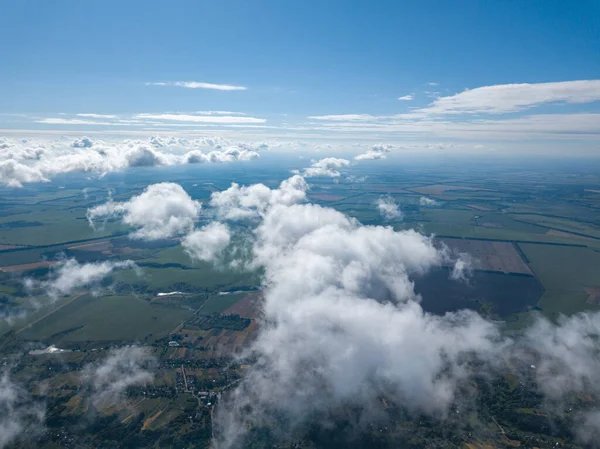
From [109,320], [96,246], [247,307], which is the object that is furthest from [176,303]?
[96,246]

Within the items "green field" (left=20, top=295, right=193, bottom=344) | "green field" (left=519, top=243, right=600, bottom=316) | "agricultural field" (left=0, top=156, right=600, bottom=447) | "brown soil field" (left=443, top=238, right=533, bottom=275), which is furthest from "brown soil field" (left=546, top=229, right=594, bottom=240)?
"green field" (left=20, top=295, right=193, bottom=344)

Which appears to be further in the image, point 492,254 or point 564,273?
point 492,254

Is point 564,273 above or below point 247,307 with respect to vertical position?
above

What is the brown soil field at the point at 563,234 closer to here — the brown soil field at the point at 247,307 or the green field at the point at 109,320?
the brown soil field at the point at 247,307

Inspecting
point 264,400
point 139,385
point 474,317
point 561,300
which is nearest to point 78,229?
point 139,385

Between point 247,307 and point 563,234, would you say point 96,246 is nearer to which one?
point 247,307

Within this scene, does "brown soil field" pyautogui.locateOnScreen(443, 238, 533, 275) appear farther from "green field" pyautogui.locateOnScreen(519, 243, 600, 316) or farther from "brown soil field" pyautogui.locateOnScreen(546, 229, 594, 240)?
"brown soil field" pyautogui.locateOnScreen(546, 229, 594, 240)

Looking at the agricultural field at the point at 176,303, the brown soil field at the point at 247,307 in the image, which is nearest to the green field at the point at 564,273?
the agricultural field at the point at 176,303

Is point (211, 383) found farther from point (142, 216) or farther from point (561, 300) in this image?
point (142, 216)
